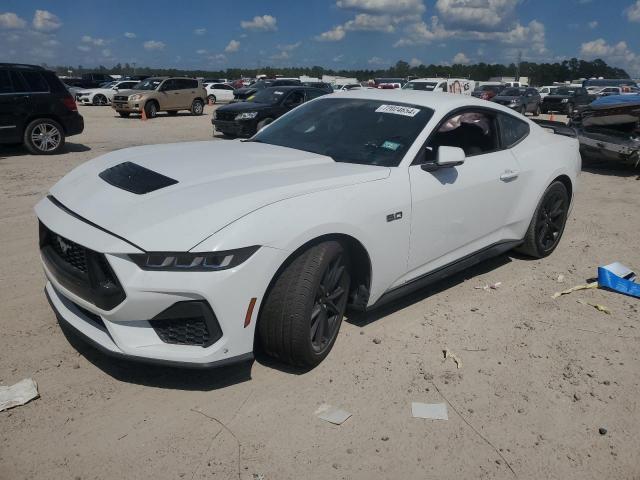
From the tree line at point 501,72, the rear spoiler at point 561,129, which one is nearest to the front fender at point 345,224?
the rear spoiler at point 561,129

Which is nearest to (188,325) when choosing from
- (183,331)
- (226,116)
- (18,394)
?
(183,331)

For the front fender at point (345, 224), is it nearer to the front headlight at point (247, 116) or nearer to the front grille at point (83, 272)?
the front grille at point (83, 272)

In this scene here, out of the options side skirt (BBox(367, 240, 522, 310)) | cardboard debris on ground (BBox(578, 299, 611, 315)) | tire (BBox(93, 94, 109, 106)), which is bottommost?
tire (BBox(93, 94, 109, 106))

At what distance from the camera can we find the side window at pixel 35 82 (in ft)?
34.2

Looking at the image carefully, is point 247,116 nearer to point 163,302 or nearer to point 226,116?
point 226,116

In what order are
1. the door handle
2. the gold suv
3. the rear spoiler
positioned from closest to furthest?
the door handle < the rear spoiler < the gold suv

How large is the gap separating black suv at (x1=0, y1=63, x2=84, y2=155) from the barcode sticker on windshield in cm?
892

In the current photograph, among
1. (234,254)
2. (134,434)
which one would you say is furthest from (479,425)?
(134,434)

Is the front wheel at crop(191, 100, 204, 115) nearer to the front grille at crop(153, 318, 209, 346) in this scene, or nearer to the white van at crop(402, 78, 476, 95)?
the white van at crop(402, 78, 476, 95)

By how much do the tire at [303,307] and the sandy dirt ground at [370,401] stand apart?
195mm

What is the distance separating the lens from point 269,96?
48.8 ft

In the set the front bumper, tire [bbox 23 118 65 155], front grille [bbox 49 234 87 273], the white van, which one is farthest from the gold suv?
the front bumper

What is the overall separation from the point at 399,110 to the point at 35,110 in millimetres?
9164

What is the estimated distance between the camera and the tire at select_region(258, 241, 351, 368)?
113 inches
